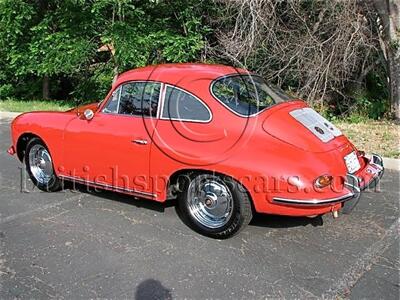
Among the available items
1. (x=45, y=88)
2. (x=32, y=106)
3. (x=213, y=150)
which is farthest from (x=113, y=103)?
(x=45, y=88)

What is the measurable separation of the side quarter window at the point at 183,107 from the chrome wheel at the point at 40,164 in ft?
6.47

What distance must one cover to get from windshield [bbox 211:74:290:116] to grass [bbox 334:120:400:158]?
10.4ft

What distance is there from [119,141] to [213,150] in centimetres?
109

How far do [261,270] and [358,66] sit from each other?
8.19 m

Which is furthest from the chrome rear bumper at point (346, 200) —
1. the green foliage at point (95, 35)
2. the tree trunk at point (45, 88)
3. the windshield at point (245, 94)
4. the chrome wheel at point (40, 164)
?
the tree trunk at point (45, 88)

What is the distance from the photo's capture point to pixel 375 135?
8.31 meters

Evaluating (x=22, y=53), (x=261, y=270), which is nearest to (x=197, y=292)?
(x=261, y=270)

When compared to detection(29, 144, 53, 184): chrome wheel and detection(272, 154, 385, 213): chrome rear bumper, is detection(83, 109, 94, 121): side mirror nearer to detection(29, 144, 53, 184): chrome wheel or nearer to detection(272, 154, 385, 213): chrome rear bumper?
detection(29, 144, 53, 184): chrome wheel

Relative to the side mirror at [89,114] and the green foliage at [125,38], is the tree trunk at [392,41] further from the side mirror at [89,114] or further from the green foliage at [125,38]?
the side mirror at [89,114]

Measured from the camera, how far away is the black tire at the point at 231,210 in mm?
4117

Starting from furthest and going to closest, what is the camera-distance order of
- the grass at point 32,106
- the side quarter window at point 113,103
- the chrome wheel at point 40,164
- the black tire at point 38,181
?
the grass at point 32,106 → the chrome wheel at point 40,164 → the black tire at point 38,181 → the side quarter window at point 113,103

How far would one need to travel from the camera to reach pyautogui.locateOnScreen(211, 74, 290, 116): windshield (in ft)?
14.4

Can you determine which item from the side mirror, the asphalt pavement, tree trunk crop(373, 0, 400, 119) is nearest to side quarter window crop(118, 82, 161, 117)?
the side mirror

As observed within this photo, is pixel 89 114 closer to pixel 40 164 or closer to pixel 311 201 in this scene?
pixel 40 164
